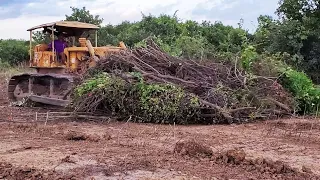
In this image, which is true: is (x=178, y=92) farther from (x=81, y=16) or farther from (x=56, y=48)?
(x=81, y=16)

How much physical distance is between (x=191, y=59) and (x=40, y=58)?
15.3 feet

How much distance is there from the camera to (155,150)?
308 inches

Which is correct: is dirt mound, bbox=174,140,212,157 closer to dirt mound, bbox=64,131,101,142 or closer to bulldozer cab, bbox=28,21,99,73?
dirt mound, bbox=64,131,101,142

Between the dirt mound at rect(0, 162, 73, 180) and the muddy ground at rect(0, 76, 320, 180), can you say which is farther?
the muddy ground at rect(0, 76, 320, 180)

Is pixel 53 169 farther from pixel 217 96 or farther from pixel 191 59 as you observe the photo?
pixel 191 59

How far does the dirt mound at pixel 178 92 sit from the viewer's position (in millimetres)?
11008

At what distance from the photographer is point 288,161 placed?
734cm

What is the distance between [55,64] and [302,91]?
Answer: 6587 mm

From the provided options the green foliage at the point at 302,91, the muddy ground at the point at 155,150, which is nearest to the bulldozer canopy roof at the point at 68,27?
the muddy ground at the point at 155,150

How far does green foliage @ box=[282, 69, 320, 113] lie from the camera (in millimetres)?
12883

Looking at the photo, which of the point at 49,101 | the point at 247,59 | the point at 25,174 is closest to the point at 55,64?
the point at 49,101

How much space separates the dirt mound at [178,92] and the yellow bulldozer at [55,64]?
1544 millimetres

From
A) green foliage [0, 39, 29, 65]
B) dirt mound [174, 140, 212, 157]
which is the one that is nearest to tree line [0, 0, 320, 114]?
green foliage [0, 39, 29, 65]

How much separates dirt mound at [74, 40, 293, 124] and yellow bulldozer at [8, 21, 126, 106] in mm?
1544
